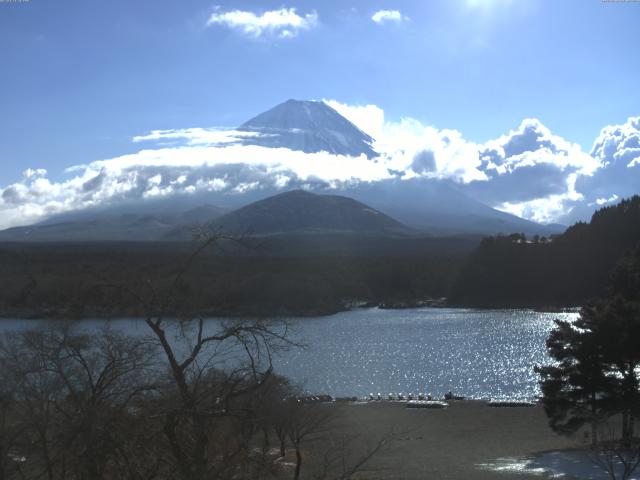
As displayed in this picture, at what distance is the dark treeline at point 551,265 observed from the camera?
211 ft

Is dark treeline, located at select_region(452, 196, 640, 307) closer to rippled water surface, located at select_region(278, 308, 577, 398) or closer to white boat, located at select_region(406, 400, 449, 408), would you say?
rippled water surface, located at select_region(278, 308, 577, 398)

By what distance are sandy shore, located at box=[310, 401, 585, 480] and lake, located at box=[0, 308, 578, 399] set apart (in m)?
3.20

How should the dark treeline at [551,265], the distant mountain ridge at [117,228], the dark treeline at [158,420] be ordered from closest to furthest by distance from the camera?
1. the dark treeline at [158,420]
2. the dark treeline at [551,265]
3. the distant mountain ridge at [117,228]

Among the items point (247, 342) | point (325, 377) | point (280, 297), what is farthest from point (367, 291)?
point (247, 342)

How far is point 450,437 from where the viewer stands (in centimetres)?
1938

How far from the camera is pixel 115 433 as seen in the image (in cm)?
447

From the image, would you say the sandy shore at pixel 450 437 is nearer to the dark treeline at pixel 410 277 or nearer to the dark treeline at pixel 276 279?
the dark treeline at pixel 276 279

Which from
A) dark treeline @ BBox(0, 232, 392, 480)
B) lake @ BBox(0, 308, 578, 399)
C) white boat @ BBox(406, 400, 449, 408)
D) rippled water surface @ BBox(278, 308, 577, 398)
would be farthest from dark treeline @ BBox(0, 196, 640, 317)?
dark treeline @ BBox(0, 232, 392, 480)

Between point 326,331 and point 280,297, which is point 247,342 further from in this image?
point 280,297

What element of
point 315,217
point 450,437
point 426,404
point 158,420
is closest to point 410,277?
point 426,404

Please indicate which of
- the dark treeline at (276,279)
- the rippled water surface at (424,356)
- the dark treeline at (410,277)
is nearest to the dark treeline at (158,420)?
the rippled water surface at (424,356)

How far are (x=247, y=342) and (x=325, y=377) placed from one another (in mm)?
25644

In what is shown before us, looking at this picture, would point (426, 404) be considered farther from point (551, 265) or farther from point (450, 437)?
point (551, 265)

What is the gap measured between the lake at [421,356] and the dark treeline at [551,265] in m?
11.7
